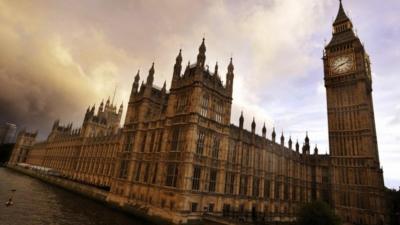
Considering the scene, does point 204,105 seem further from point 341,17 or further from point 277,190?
point 341,17

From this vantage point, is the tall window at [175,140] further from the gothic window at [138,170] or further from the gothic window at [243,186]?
the gothic window at [243,186]

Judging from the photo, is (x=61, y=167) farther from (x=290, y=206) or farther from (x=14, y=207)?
(x=290, y=206)

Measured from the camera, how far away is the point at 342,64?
6656cm

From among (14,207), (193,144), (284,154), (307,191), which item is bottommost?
(14,207)

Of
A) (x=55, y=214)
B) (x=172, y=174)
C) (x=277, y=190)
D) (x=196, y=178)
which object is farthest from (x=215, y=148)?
(x=55, y=214)

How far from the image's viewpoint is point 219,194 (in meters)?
38.8

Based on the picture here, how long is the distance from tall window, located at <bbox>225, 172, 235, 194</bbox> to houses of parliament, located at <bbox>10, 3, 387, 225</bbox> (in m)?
0.16

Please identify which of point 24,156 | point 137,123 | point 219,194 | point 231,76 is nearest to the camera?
point 219,194

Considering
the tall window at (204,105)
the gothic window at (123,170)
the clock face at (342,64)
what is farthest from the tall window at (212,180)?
the clock face at (342,64)

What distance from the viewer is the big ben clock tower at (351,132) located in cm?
5391

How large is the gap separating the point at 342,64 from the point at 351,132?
1852 cm

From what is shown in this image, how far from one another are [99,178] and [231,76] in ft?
183

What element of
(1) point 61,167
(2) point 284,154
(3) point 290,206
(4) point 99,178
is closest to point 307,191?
(3) point 290,206

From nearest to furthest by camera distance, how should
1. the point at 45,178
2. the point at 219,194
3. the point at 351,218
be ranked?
1. the point at 219,194
2. the point at 351,218
3. the point at 45,178
